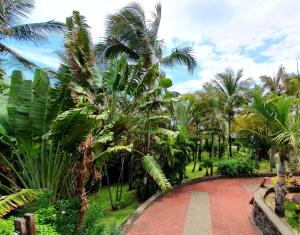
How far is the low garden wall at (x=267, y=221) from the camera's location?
628 centimetres

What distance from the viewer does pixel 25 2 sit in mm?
11539

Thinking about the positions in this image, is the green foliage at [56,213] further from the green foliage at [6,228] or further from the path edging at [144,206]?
the path edging at [144,206]

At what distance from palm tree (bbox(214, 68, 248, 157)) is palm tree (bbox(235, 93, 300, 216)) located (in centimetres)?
1176

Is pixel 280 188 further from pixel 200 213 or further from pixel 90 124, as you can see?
pixel 90 124

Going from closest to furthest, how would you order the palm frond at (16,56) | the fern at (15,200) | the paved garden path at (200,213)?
the fern at (15,200) → the paved garden path at (200,213) → the palm frond at (16,56)

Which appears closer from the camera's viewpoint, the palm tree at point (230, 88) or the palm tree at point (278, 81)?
the palm tree at point (230, 88)

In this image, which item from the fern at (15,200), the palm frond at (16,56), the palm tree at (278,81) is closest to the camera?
the fern at (15,200)

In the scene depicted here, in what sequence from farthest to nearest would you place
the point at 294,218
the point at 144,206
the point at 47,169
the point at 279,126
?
the point at 144,206 → the point at 294,218 → the point at 279,126 → the point at 47,169

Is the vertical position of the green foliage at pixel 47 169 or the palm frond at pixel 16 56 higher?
the palm frond at pixel 16 56

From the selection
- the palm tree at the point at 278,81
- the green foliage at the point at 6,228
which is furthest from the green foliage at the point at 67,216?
the palm tree at the point at 278,81

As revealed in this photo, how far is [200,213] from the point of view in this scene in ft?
32.9

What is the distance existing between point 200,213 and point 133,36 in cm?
777

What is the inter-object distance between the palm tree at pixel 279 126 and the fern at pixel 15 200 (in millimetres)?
5800

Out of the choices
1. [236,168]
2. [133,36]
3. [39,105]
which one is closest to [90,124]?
[39,105]
